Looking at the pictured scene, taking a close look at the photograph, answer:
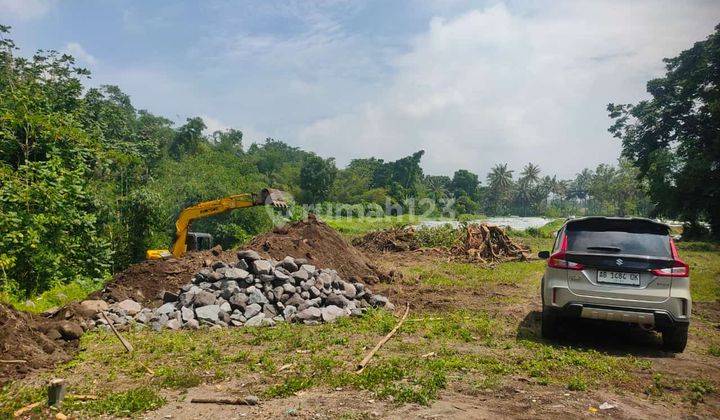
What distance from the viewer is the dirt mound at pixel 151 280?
35.7ft

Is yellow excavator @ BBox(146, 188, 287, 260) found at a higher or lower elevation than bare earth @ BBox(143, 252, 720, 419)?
higher

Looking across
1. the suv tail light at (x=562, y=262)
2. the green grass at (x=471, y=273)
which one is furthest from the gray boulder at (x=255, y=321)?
the green grass at (x=471, y=273)

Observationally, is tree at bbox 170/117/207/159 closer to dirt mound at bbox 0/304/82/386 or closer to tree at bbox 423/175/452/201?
tree at bbox 423/175/452/201

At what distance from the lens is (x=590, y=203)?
112875 mm

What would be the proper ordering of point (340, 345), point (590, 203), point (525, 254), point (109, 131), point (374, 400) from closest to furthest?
1. point (374, 400)
2. point (340, 345)
3. point (525, 254)
4. point (109, 131)
5. point (590, 203)

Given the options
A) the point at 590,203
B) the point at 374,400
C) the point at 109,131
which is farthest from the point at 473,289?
the point at 590,203

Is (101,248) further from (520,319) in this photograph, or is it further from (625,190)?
(625,190)

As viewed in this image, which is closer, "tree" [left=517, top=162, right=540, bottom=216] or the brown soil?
the brown soil

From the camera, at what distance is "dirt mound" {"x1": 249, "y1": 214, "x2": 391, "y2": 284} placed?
14047 mm

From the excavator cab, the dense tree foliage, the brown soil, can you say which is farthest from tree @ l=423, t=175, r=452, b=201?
the excavator cab

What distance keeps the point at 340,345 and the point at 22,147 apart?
10.9 m

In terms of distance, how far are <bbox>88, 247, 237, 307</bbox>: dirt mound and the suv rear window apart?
28.2ft

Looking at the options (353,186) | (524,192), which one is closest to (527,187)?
(524,192)

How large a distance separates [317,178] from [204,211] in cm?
4786
